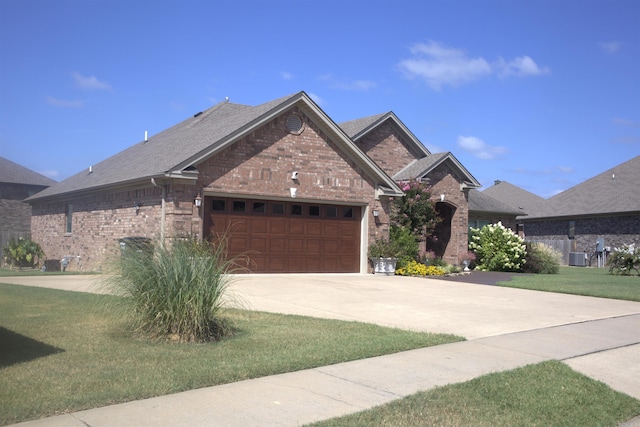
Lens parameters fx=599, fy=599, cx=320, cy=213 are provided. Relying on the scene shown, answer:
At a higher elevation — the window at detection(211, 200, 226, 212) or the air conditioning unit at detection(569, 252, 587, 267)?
the window at detection(211, 200, 226, 212)

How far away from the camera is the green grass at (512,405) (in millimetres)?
5527

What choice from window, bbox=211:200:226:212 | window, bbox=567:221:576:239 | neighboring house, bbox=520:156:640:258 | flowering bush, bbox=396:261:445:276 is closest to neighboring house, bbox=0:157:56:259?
window, bbox=211:200:226:212

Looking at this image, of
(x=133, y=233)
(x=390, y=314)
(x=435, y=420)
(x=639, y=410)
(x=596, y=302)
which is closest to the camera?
(x=435, y=420)

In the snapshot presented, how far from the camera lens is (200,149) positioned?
1814cm

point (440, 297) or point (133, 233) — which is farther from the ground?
point (133, 233)

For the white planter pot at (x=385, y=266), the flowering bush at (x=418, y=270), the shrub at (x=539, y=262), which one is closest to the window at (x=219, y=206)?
the white planter pot at (x=385, y=266)

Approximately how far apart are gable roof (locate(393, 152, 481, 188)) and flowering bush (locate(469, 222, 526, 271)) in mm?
2368

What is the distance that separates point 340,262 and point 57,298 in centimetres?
1114

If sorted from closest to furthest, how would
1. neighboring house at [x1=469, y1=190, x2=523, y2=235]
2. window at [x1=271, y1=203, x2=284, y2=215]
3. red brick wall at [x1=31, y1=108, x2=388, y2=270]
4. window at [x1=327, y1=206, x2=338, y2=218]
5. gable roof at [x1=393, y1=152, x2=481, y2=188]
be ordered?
red brick wall at [x1=31, y1=108, x2=388, y2=270]
window at [x1=271, y1=203, x2=284, y2=215]
window at [x1=327, y1=206, x2=338, y2=218]
gable roof at [x1=393, y1=152, x2=481, y2=188]
neighboring house at [x1=469, y1=190, x2=523, y2=235]

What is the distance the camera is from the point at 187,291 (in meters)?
8.30

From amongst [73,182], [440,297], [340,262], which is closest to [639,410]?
[440,297]

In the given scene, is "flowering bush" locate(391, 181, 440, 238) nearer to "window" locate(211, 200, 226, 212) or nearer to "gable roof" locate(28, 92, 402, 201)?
"gable roof" locate(28, 92, 402, 201)

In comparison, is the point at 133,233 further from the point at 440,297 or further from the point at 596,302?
the point at 596,302

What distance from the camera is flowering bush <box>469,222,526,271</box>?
1027 inches
